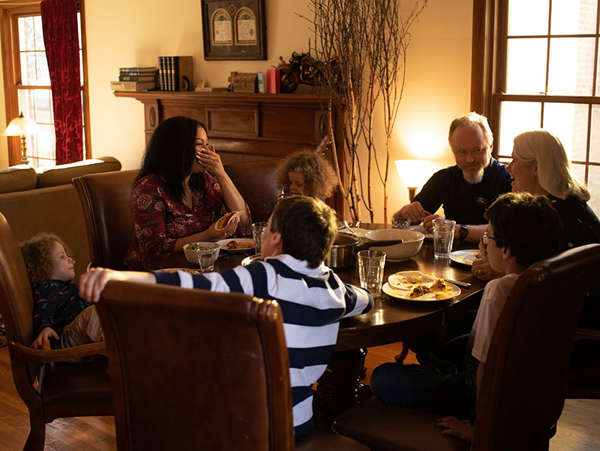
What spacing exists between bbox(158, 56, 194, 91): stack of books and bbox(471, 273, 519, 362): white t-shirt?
4.46 m

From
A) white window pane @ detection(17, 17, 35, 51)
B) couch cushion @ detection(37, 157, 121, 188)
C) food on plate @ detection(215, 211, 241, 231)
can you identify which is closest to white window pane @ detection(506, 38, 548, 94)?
food on plate @ detection(215, 211, 241, 231)

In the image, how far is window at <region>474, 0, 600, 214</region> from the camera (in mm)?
3828

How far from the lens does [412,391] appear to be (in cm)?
193

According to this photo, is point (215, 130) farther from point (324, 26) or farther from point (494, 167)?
point (494, 167)

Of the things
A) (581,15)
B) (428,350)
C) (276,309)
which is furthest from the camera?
(581,15)

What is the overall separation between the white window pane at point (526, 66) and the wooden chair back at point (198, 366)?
10.6 feet

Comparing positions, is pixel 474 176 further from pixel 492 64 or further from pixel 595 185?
pixel 492 64

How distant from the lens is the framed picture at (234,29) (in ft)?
17.2

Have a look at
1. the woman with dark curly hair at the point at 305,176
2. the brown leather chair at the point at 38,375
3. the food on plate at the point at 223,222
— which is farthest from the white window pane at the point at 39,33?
the brown leather chair at the point at 38,375

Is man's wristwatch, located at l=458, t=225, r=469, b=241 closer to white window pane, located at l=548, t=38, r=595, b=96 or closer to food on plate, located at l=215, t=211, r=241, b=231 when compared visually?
food on plate, located at l=215, t=211, r=241, b=231

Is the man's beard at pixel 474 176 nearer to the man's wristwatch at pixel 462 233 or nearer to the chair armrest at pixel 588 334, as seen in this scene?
the man's wristwatch at pixel 462 233

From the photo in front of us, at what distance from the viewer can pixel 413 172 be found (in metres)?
4.41

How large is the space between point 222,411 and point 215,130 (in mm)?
4317

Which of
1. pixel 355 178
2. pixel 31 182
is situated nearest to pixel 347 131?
pixel 355 178
